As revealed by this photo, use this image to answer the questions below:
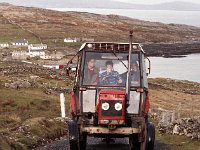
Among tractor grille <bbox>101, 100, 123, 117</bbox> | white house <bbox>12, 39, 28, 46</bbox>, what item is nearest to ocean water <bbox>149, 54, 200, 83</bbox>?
white house <bbox>12, 39, 28, 46</bbox>

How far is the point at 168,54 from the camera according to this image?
164 meters

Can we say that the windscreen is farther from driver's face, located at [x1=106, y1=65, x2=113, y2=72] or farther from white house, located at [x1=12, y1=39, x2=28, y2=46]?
white house, located at [x1=12, y1=39, x2=28, y2=46]

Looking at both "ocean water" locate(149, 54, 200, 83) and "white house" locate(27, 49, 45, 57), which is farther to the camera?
"white house" locate(27, 49, 45, 57)

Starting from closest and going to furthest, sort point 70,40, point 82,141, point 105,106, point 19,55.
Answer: point 105,106 → point 82,141 → point 19,55 → point 70,40

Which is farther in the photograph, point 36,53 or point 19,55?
point 36,53

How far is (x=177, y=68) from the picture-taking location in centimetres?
12656

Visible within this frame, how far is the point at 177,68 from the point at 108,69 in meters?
116

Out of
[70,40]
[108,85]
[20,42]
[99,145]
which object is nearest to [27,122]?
[99,145]

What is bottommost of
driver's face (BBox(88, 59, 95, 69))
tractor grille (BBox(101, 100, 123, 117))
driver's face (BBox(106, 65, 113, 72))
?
tractor grille (BBox(101, 100, 123, 117))

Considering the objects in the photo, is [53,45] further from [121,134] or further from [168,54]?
[121,134]

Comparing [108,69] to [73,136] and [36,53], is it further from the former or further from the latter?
[36,53]

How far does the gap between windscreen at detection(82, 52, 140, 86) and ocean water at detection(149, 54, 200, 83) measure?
91932mm

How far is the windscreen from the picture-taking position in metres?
12.9

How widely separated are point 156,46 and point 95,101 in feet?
542
